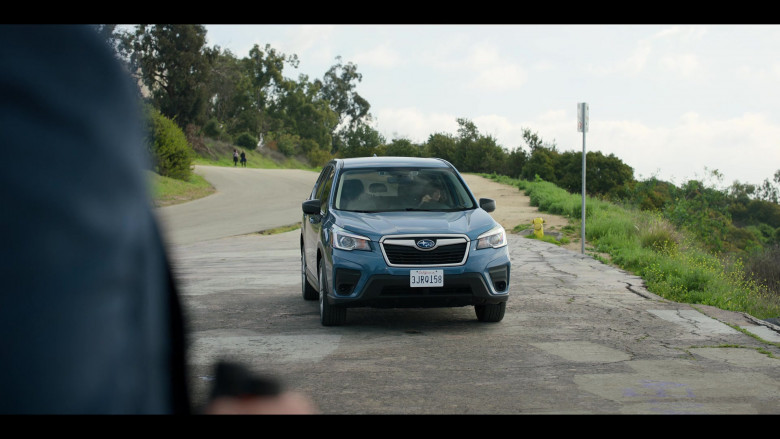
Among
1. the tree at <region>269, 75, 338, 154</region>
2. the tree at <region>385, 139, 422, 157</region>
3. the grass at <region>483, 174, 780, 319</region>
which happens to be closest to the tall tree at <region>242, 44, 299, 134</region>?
the tree at <region>269, 75, 338, 154</region>

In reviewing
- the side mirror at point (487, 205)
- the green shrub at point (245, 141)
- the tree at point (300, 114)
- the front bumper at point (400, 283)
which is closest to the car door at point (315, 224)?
the front bumper at point (400, 283)

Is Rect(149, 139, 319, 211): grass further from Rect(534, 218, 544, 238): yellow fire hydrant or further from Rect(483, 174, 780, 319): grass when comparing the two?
Rect(483, 174, 780, 319): grass

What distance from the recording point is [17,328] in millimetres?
870

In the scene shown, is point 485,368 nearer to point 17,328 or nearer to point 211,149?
point 17,328

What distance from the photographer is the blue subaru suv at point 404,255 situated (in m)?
9.18

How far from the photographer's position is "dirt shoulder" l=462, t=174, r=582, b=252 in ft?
80.3

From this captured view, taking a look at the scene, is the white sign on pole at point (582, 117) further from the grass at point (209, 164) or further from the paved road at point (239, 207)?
the grass at point (209, 164)

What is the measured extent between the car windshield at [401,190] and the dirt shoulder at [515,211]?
8.97 m

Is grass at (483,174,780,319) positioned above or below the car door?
below

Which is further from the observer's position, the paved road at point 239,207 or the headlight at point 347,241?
the paved road at point 239,207

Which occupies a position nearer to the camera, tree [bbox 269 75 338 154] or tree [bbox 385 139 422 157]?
tree [bbox 385 139 422 157]

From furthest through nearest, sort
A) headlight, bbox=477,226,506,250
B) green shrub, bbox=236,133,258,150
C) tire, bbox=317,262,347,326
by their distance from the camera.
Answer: green shrub, bbox=236,133,258,150 < tire, bbox=317,262,347,326 < headlight, bbox=477,226,506,250

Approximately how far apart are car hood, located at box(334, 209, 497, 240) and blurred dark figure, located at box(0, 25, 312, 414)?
8.36 metres
